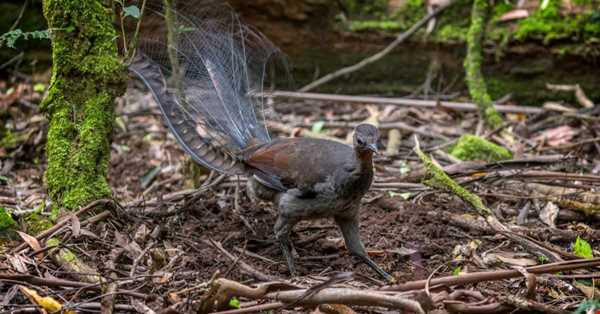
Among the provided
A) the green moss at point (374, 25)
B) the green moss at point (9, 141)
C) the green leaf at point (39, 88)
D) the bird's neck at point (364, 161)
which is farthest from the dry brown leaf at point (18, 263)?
the green moss at point (374, 25)

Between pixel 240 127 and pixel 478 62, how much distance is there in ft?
9.48

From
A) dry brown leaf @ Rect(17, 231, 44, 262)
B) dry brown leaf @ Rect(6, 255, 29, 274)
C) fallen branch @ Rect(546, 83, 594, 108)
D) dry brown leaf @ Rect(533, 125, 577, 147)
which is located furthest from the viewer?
fallen branch @ Rect(546, 83, 594, 108)

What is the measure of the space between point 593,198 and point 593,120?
1721 millimetres

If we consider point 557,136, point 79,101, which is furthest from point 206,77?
point 557,136

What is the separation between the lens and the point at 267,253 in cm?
442

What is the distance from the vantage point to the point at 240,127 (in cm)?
485

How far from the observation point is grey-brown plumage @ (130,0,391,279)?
4.18 meters

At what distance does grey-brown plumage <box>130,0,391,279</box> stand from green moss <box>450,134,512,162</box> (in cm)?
178

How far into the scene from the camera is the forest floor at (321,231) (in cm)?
323

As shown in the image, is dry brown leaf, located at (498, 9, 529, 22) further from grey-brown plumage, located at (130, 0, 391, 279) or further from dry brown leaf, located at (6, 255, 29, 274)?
dry brown leaf, located at (6, 255, 29, 274)

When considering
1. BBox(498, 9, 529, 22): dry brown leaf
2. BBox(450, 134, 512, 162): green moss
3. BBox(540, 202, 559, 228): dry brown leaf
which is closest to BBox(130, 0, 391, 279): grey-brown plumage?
BBox(540, 202, 559, 228): dry brown leaf

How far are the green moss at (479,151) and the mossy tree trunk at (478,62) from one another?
2.48 ft

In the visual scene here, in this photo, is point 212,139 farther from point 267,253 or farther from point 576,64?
point 576,64

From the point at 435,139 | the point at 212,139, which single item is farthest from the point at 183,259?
the point at 435,139
